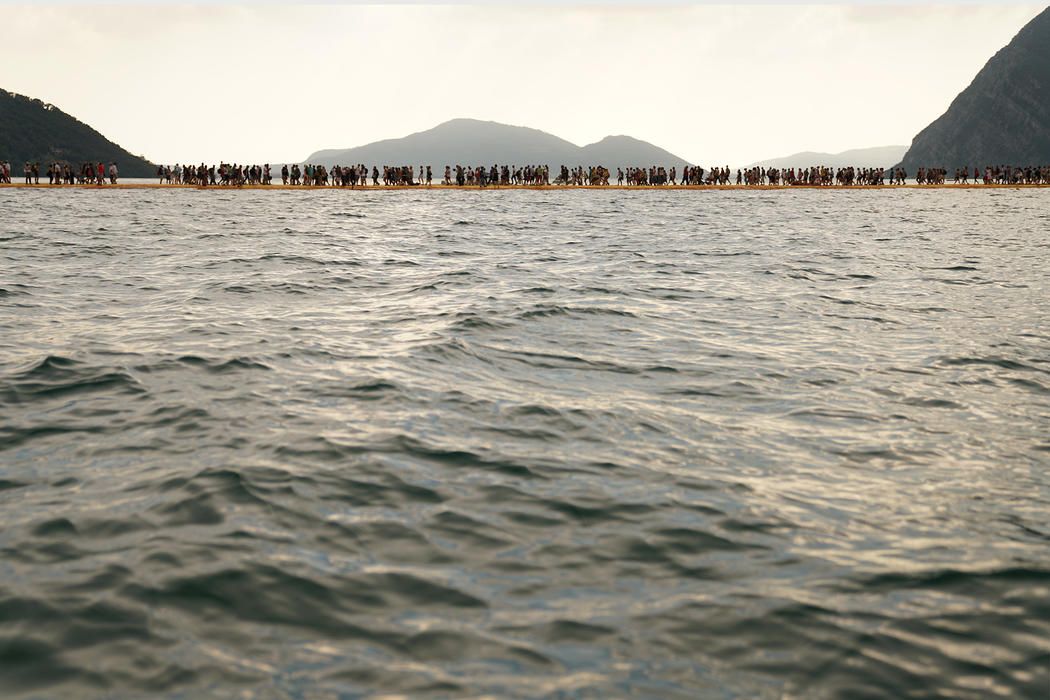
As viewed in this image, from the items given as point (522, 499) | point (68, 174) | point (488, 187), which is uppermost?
point (68, 174)

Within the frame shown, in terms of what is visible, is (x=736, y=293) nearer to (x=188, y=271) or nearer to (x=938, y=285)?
(x=938, y=285)

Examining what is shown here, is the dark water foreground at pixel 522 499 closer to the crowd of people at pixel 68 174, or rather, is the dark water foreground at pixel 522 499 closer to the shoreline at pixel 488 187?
the shoreline at pixel 488 187

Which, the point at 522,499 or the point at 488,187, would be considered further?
the point at 488,187

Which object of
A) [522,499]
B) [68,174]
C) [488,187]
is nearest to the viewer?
[522,499]

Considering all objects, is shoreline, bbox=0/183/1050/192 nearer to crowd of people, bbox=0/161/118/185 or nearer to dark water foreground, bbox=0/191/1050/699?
crowd of people, bbox=0/161/118/185

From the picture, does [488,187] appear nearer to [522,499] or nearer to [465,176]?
[465,176]

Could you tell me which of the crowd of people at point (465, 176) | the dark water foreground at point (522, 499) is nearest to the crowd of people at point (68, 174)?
the crowd of people at point (465, 176)

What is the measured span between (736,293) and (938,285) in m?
5.10

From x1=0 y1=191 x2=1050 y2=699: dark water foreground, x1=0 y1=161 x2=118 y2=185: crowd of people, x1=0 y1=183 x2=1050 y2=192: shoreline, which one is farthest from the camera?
x1=0 y1=183 x2=1050 y2=192: shoreline

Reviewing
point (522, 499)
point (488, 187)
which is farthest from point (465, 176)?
point (522, 499)

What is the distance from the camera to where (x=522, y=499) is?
22.1 feet

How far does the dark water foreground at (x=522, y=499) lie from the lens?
4.37 metres

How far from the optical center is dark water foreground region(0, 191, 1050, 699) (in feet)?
14.3

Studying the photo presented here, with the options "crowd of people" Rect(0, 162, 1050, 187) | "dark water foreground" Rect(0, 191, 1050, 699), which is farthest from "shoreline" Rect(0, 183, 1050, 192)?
"dark water foreground" Rect(0, 191, 1050, 699)
